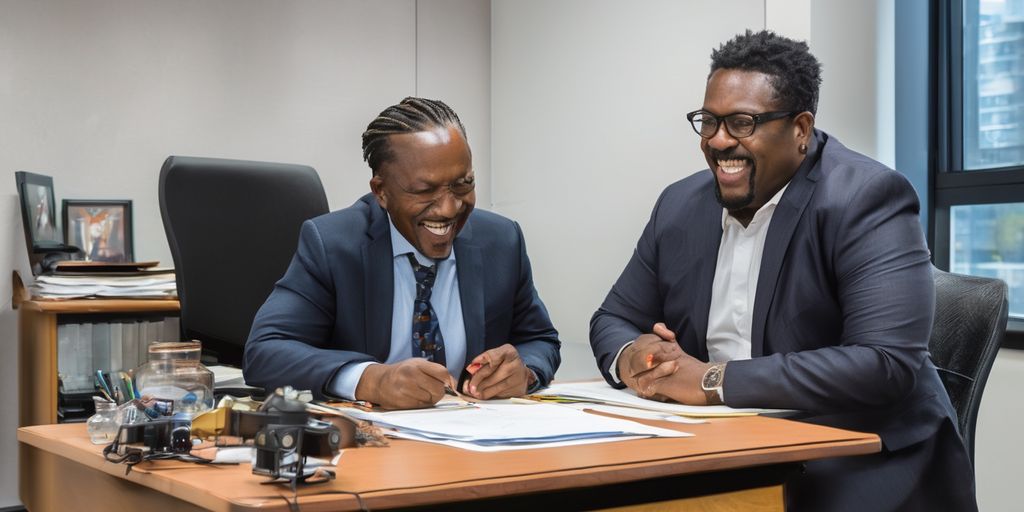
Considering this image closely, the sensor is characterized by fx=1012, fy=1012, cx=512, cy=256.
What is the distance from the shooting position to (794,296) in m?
1.95

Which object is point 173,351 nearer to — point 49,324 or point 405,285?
point 405,285

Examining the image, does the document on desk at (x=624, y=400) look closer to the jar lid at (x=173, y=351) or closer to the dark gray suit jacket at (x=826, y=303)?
the dark gray suit jacket at (x=826, y=303)

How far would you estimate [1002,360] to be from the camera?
9.91ft

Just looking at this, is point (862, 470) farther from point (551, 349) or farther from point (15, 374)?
point (15, 374)

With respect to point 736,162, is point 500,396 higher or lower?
lower

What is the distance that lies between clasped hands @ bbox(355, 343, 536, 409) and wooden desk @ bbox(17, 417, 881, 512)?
0.96 feet

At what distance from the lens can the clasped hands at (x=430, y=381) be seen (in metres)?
1.61

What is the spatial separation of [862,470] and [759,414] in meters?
0.19

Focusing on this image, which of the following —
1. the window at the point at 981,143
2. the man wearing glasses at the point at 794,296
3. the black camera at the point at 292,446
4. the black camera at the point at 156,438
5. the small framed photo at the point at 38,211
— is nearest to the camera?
the black camera at the point at 292,446

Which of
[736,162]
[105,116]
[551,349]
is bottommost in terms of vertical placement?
[551,349]

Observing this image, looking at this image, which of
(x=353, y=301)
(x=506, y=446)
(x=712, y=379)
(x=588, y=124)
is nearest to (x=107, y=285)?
(x=353, y=301)

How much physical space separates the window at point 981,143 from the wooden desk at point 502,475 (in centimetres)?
199

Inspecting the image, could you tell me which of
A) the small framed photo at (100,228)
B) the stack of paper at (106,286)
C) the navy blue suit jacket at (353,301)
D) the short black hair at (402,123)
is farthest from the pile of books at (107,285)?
the short black hair at (402,123)

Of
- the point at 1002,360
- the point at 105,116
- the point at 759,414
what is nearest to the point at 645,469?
the point at 759,414
